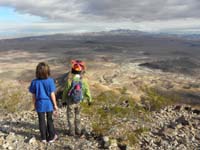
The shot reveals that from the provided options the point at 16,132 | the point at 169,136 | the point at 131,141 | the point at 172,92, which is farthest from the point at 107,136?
the point at 172,92

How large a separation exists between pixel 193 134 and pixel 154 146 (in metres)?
1.97

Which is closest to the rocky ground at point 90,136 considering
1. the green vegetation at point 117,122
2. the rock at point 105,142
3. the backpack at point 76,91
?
the rock at point 105,142

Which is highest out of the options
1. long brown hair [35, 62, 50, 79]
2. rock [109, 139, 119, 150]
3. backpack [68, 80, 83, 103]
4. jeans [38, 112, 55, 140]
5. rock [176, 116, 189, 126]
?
long brown hair [35, 62, 50, 79]

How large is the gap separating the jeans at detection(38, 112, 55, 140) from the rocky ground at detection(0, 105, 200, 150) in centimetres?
25

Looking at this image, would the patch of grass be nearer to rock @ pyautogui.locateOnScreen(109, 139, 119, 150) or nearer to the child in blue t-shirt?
rock @ pyautogui.locateOnScreen(109, 139, 119, 150)

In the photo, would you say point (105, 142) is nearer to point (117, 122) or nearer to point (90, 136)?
point (90, 136)

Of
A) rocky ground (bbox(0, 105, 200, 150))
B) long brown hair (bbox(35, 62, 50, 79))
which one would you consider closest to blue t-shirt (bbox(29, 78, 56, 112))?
long brown hair (bbox(35, 62, 50, 79))

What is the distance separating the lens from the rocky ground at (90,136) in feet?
32.3

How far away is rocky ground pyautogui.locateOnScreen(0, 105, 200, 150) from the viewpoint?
32.3 feet

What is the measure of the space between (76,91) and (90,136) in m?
1.63

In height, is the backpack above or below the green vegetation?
above

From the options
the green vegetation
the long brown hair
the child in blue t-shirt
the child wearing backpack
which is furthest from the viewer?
the green vegetation

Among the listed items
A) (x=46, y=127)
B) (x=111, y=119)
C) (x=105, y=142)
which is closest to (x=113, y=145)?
Answer: (x=105, y=142)

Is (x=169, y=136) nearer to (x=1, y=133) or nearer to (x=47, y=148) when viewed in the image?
(x=47, y=148)
